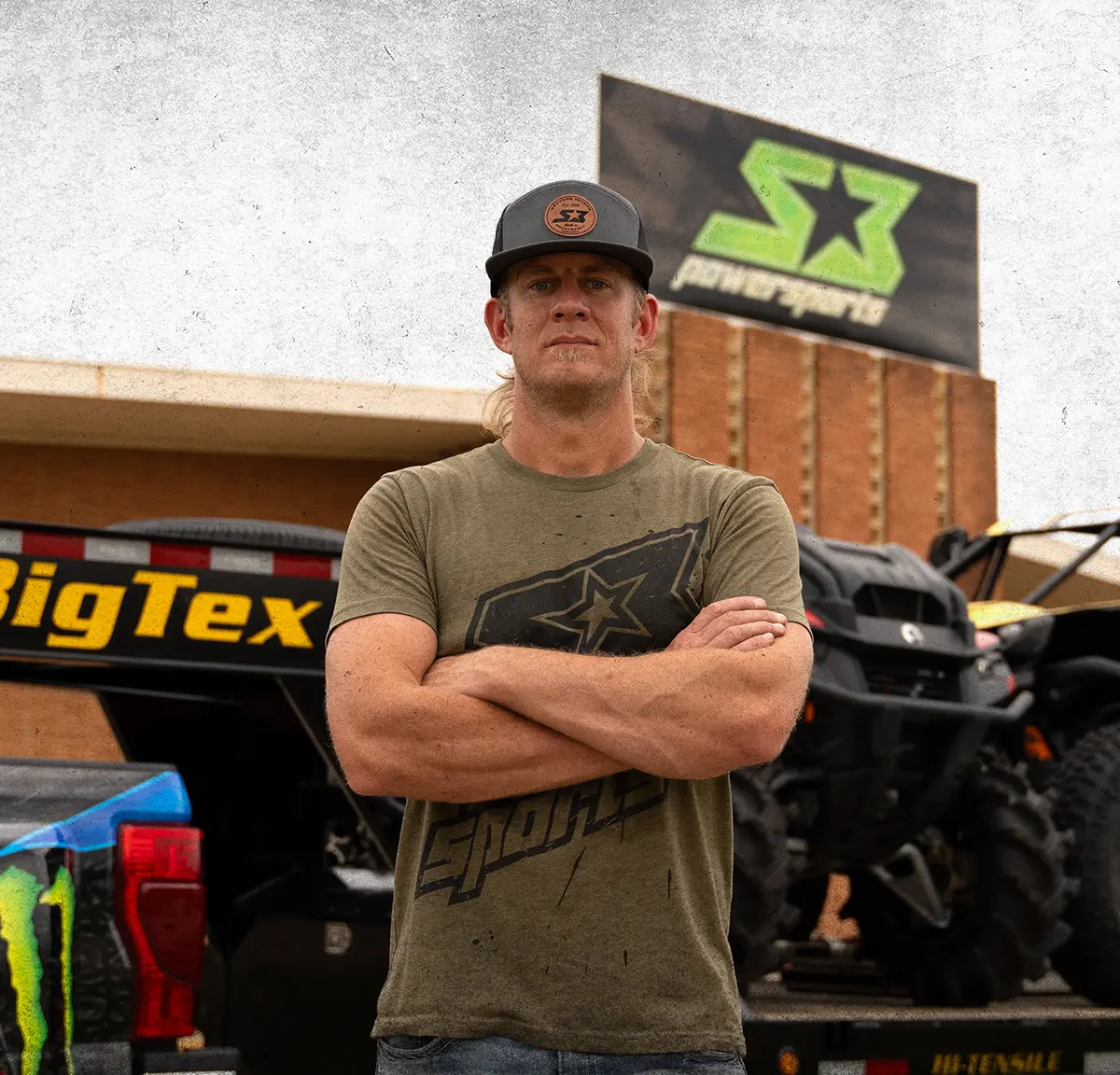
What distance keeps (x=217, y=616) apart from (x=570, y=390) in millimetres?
1942

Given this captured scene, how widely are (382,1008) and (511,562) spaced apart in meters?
0.59

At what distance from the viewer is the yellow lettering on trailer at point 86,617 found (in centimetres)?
385

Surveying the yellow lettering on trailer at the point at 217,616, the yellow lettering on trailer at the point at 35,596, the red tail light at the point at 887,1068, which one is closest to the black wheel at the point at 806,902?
the red tail light at the point at 887,1068

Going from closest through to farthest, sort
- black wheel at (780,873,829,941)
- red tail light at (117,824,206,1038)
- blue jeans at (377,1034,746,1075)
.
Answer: blue jeans at (377,1034,746,1075), red tail light at (117,824,206,1038), black wheel at (780,873,829,941)

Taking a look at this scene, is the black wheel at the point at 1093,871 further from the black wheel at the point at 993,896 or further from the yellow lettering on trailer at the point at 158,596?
the yellow lettering on trailer at the point at 158,596

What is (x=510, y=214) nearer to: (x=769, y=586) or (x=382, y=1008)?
(x=769, y=586)

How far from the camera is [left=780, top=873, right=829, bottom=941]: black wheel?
Answer: 287 inches

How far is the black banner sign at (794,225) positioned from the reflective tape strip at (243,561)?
14577 mm

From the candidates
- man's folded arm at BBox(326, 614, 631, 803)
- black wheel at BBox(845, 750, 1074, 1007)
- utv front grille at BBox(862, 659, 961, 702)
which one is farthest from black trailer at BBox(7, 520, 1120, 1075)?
man's folded arm at BBox(326, 614, 631, 803)

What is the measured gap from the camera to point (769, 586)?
2318 millimetres

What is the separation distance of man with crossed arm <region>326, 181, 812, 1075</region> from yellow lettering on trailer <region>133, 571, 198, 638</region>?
1.74 metres

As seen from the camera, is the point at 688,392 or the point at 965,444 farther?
the point at 965,444

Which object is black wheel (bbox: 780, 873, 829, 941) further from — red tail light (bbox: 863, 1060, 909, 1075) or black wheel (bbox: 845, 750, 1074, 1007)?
red tail light (bbox: 863, 1060, 909, 1075)

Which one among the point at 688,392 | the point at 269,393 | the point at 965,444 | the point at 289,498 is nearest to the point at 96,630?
the point at 269,393
